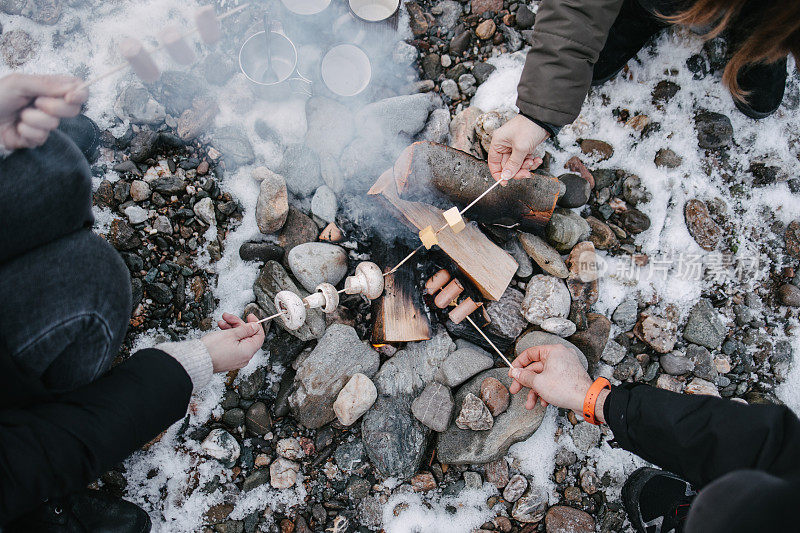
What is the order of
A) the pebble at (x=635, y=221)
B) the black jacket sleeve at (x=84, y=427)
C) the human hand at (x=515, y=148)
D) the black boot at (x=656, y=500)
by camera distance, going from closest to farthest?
the black jacket sleeve at (x=84, y=427) < the human hand at (x=515, y=148) < the black boot at (x=656, y=500) < the pebble at (x=635, y=221)

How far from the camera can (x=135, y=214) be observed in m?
2.93

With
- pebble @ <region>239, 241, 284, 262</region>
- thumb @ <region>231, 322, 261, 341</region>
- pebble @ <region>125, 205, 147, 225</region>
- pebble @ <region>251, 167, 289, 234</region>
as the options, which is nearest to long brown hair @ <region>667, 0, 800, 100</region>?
pebble @ <region>251, 167, 289, 234</region>

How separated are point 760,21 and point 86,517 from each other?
177 inches

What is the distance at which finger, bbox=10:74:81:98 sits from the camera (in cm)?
180

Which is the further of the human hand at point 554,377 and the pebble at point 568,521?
the pebble at point 568,521

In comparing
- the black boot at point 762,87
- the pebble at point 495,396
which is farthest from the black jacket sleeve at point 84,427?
the black boot at point 762,87

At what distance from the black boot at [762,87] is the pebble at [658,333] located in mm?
1662

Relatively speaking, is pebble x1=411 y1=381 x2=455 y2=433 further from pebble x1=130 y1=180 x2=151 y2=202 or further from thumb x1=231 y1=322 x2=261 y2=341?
pebble x1=130 y1=180 x2=151 y2=202

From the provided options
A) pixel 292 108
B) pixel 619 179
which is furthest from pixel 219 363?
pixel 619 179

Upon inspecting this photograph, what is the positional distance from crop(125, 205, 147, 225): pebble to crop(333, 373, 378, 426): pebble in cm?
173

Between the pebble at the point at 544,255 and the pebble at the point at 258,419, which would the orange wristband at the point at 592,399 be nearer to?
the pebble at the point at 544,255

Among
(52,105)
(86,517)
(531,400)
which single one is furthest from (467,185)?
(86,517)

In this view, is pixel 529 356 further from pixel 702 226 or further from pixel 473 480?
pixel 702 226

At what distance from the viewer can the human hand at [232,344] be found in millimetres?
2371
